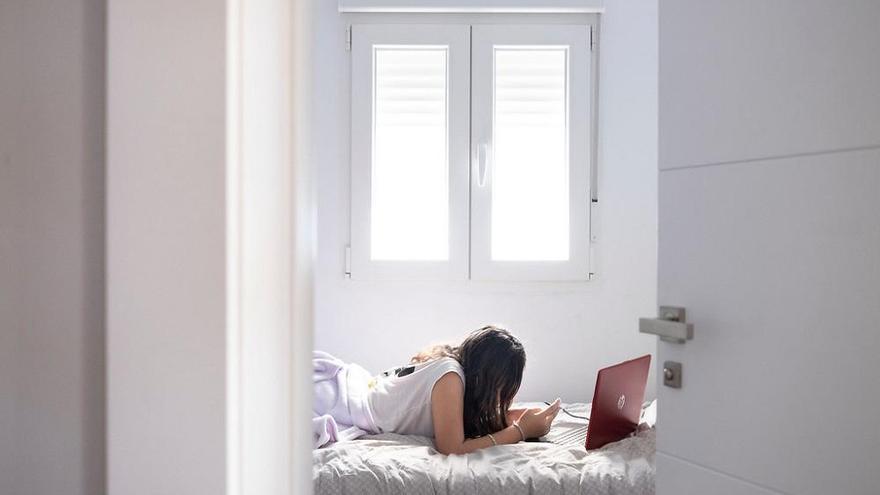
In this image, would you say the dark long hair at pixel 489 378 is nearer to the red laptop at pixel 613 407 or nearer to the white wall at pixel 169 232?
the red laptop at pixel 613 407

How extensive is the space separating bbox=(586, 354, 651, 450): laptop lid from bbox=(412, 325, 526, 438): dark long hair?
11.7 inches

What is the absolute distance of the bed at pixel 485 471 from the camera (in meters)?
1.94

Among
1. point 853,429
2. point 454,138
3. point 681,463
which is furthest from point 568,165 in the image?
point 853,429

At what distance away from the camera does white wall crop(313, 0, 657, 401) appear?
3062mm

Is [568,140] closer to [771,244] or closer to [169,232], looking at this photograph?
[771,244]

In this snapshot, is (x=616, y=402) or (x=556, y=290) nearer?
(x=616, y=402)

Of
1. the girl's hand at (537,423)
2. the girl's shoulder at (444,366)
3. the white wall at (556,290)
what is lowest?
the girl's hand at (537,423)

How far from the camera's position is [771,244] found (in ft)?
3.43

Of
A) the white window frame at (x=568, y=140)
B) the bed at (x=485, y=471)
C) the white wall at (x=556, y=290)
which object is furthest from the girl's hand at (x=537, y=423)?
the white window frame at (x=568, y=140)

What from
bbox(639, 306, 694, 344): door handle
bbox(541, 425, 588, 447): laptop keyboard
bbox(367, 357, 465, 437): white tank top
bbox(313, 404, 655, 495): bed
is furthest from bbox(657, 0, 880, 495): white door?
bbox(367, 357, 465, 437): white tank top

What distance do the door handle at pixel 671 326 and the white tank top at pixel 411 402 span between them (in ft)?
3.90

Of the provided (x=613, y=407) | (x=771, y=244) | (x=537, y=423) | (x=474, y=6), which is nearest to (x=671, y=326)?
(x=771, y=244)

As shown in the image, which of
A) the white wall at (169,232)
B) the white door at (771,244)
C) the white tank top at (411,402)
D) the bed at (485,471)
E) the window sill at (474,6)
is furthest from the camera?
the window sill at (474,6)
